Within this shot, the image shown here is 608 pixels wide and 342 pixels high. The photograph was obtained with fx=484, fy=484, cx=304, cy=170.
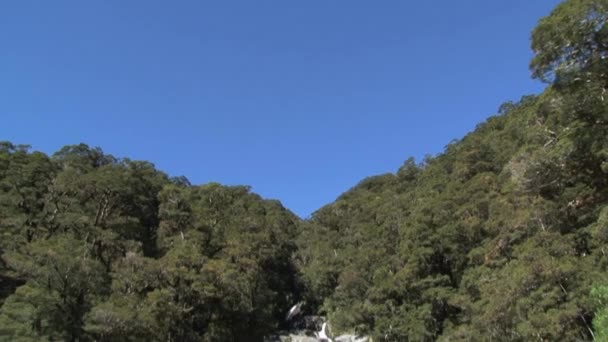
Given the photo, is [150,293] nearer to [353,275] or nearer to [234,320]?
[234,320]

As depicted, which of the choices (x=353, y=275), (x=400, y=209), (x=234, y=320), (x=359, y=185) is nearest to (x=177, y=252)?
(x=234, y=320)

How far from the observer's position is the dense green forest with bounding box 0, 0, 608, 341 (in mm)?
13445

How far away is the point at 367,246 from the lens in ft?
136

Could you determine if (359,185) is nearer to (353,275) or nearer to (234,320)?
(353,275)

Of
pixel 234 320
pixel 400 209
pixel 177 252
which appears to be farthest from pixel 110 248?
pixel 400 209

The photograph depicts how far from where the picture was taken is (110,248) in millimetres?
30375

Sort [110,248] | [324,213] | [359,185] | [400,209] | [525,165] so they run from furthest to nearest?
[359,185] → [324,213] → [400,209] → [110,248] → [525,165]

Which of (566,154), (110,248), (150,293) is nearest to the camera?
(566,154)

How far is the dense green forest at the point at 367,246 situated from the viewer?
44.1 ft

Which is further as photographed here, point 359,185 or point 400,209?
point 359,185

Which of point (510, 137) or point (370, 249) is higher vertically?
point (510, 137)

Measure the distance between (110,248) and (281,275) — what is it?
19.4 m

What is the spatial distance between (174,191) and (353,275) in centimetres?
1597

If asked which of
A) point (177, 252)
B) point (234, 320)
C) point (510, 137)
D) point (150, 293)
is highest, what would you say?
point (510, 137)
